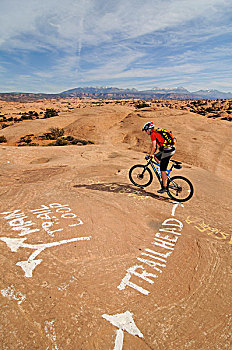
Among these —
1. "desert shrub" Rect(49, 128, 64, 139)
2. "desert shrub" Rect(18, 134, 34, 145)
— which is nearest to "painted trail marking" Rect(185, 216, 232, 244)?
"desert shrub" Rect(18, 134, 34, 145)

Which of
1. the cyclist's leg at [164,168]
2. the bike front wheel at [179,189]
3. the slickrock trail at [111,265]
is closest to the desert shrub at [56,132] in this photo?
the slickrock trail at [111,265]

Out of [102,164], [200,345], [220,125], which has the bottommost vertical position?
[200,345]

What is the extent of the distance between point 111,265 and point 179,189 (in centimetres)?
332

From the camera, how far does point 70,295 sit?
268 cm

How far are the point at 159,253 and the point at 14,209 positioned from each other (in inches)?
139

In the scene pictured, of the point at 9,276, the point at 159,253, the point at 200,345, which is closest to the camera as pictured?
the point at 200,345

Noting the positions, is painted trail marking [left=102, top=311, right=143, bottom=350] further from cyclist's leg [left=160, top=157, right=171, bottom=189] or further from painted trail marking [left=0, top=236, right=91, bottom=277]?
cyclist's leg [left=160, top=157, right=171, bottom=189]

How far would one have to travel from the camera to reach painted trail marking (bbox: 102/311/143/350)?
2192 mm

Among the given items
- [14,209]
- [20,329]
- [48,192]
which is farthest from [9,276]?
[48,192]

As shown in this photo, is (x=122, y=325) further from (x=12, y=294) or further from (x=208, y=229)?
(x=208, y=229)

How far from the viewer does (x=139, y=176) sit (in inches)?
269

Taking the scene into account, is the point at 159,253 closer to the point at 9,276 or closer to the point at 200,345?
the point at 200,345

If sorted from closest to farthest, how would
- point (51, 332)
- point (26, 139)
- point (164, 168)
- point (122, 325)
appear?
point (51, 332) → point (122, 325) → point (164, 168) → point (26, 139)

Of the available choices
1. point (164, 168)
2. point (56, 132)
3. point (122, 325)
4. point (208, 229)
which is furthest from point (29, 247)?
point (56, 132)
